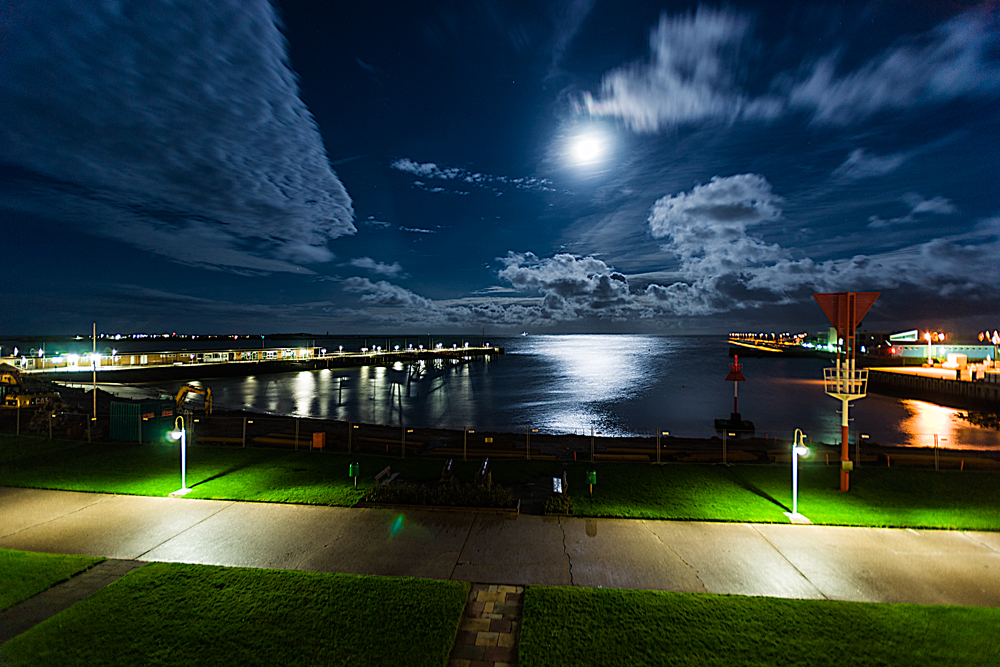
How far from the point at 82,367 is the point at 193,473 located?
70186 mm

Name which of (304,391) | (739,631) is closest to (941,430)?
(739,631)

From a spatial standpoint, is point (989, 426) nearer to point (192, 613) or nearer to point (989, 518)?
point (989, 518)

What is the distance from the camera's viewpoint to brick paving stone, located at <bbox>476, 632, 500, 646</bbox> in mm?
6598

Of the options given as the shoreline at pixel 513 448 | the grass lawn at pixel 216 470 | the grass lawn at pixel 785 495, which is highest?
the grass lawn at pixel 216 470

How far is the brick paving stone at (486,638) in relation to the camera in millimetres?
6598

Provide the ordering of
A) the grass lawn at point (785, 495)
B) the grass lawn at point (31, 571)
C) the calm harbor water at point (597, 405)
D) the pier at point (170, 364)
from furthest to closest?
the pier at point (170, 364) → the calm harbor water at point (597, 405) → the grass lawn at point (785, 495) → the grass lawn at point (31, 571)

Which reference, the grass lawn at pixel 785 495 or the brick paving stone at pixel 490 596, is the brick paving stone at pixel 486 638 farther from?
the grass lawn at pixel 785 495

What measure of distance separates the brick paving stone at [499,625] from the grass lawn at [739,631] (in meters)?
0.29

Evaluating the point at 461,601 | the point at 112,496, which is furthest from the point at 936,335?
the point at 112,496

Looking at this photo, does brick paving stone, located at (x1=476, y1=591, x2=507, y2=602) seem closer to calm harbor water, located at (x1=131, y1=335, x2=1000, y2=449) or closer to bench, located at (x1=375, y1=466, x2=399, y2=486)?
bench, located at (x1=375, y1=466, x2=399, y2=486)

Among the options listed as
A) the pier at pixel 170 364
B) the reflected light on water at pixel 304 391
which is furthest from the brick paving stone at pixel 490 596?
the reflected light on water at pixel 304 391

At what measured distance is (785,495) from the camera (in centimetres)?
1334

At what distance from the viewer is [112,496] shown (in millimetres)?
12797

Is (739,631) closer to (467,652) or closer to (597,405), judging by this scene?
(467,652)
